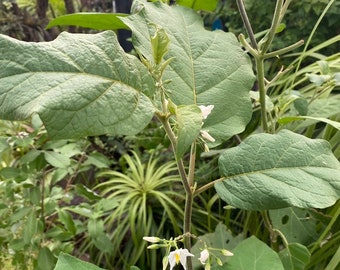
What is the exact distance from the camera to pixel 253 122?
1431mm

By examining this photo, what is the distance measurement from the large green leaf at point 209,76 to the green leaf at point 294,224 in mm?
303

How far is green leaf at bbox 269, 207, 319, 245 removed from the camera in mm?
785

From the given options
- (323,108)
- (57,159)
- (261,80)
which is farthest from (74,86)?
(57,159)

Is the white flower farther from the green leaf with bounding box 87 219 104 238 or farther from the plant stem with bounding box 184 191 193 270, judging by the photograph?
the green leaf with bounding box 87 219 104 238

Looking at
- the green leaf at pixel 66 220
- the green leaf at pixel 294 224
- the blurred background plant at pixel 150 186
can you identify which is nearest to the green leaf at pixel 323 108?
the blurred background plant at pixel 150 186

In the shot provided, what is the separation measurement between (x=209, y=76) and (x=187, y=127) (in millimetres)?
164

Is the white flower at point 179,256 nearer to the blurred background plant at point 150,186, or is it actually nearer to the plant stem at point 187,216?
the plant stem at point 187,216

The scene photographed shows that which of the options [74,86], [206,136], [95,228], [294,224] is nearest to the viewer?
[74,86]

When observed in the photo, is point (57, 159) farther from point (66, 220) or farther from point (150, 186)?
point (150, 186)

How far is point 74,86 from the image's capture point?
1.32ft

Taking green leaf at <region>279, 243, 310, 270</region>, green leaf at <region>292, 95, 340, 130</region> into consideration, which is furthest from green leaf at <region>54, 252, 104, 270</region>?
green leaf at <region>292, 95, 340, 130</region>

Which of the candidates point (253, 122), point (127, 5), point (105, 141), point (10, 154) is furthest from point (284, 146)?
point (127, 5)

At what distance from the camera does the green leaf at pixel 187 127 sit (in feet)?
1.31

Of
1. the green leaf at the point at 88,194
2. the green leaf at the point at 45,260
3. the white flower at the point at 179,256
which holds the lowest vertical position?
the green leaf at the point at 45,260
